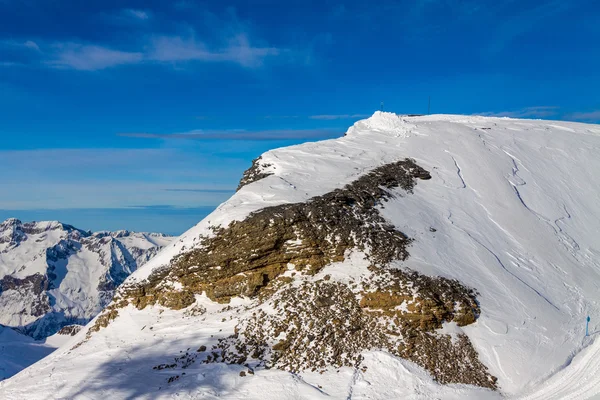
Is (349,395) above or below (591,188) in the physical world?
below

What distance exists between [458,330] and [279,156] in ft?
39.1

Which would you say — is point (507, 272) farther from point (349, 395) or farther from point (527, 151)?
point (527, 151)

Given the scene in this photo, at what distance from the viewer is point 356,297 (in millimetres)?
13062

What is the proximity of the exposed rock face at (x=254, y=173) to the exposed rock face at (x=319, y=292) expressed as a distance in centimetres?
407

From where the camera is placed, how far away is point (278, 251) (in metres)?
→ 14.7

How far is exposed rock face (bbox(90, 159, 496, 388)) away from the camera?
38.8 feet

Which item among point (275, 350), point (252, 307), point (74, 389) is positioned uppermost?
point (252, 307)

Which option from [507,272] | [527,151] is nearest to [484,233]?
[507,272]

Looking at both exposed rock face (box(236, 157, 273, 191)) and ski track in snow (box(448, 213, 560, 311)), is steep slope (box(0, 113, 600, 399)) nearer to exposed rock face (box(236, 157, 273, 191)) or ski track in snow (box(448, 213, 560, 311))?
ski track in snow (box(448, 213, 560, 311))

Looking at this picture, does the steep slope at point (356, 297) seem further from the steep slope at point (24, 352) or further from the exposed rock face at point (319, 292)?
the steep slope at point (24, 352)

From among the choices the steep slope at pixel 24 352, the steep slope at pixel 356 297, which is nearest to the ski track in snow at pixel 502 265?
the steep slope at pixel 356 297

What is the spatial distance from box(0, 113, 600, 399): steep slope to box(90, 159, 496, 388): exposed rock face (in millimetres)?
48

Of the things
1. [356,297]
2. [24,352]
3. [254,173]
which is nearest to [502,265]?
[356,297]

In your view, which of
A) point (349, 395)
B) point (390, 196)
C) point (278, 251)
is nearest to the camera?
point (349, 395)
